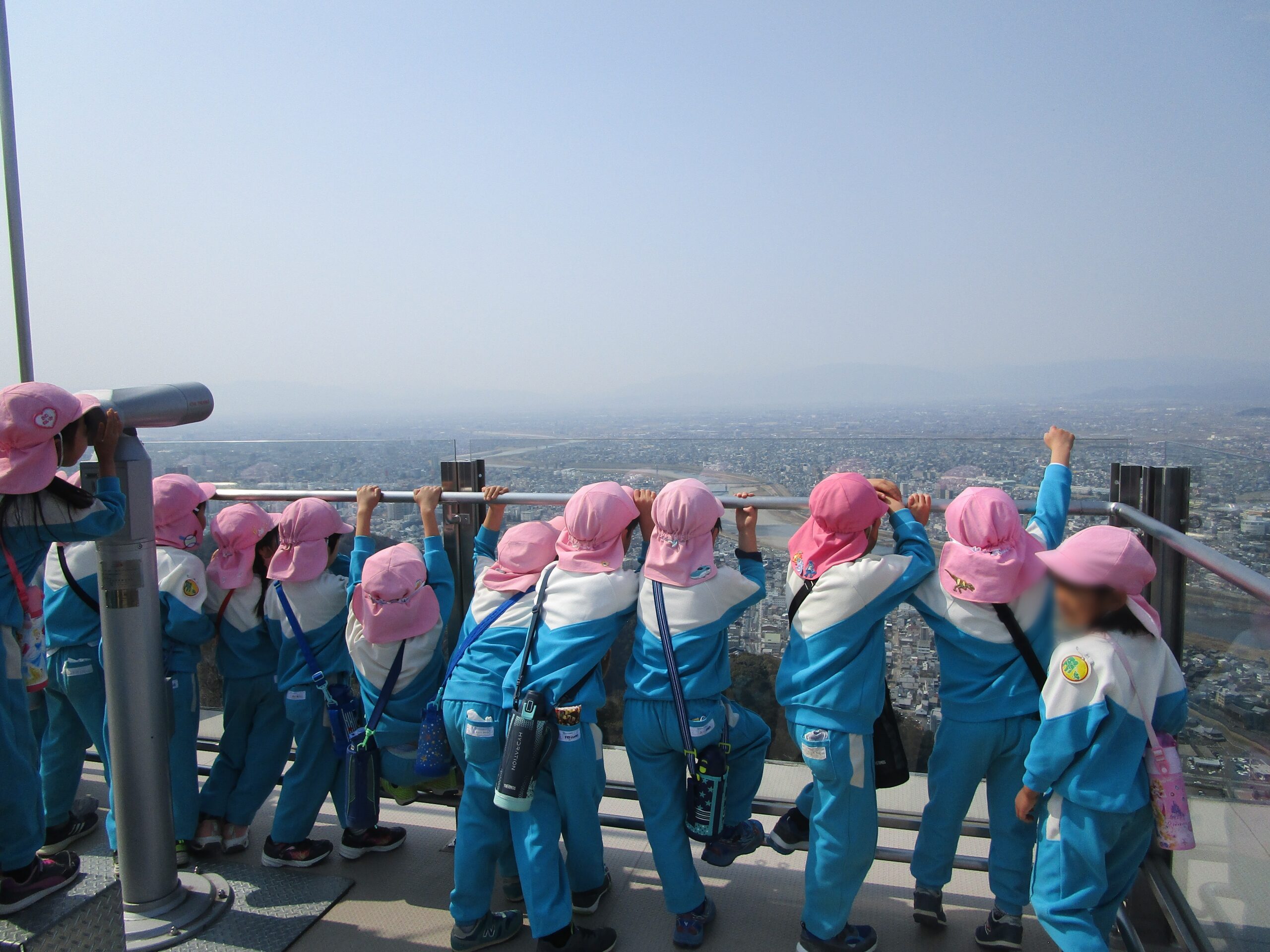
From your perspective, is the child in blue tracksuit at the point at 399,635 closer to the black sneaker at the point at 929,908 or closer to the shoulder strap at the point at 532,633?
the shoulder strap at the point at 532,633

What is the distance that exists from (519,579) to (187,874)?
1850 millimetres

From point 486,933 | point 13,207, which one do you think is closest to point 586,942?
point 486,933

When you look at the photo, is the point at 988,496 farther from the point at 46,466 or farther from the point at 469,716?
the point at 46,466

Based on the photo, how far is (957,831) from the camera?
3.00 meters

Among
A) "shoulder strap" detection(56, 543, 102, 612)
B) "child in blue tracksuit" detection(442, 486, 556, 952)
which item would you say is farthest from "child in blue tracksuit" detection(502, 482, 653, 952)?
"shoulder strap" detection(56, 543, 102, 612)

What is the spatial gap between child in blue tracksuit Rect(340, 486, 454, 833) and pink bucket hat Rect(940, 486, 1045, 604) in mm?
2060

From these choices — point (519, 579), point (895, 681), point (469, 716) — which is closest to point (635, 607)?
point (519, 579)

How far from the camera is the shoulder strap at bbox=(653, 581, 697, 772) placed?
2939 mm

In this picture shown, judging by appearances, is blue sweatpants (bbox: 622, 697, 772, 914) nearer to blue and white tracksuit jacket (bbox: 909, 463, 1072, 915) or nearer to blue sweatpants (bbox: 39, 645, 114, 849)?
blue and white tracksuit jacket (bbox: 909, 463, 1072, 915)

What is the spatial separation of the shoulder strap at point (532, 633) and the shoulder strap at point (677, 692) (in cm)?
47

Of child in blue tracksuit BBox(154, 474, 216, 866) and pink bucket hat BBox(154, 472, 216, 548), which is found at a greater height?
pink bucket hat BBox(154, 472, 216, 548)

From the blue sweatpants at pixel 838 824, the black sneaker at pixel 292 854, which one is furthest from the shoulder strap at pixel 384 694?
the blue sweatpants at pixel 838 824

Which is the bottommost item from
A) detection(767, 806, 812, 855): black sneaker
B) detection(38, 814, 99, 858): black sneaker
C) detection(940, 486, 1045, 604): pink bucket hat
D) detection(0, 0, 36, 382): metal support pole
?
detection(38, 814, 99, 858): black sneaker

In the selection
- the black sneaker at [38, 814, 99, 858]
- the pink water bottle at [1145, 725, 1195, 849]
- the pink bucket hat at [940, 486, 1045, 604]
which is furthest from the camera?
the black sneaker at [38, 814, 99, 858]
